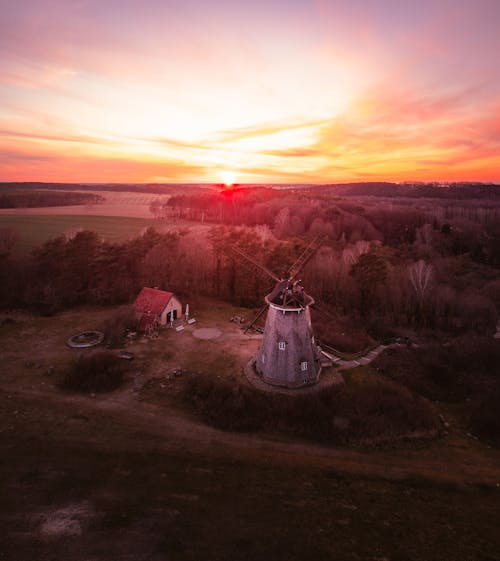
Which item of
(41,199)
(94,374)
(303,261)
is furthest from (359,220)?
(41,199)

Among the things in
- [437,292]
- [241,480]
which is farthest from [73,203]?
[241,480]

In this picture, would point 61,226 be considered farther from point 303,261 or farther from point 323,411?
point 323,411

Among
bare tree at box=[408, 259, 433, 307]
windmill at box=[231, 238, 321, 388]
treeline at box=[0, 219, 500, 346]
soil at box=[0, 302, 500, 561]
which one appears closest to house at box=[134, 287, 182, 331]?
treeline at box=[0, 219, 500, 346]

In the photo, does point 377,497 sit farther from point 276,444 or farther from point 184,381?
point 184,381

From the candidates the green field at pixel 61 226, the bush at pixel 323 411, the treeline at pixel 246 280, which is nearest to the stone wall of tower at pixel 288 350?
the bush at pixel 323 411

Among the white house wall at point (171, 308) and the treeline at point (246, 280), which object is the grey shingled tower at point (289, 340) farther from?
the white house wall at point (171, 308)

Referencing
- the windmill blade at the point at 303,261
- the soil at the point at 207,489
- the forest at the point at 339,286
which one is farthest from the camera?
the forest at the point at 339,286

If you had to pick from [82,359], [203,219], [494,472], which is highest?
[203,219]
